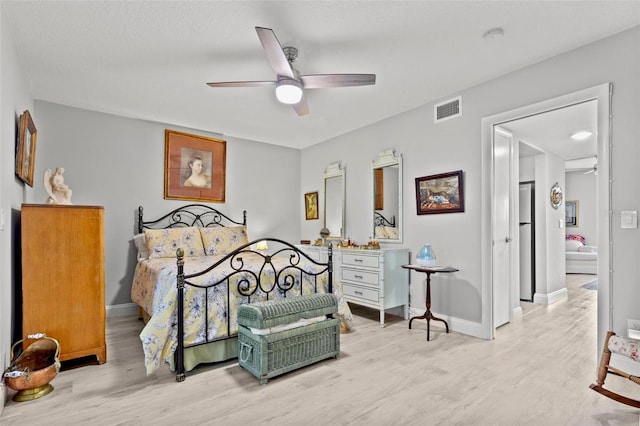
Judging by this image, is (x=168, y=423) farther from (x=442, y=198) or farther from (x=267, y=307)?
(x=442, y=198)

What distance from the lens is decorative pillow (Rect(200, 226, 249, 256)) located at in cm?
455

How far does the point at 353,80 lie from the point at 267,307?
190 centimetres

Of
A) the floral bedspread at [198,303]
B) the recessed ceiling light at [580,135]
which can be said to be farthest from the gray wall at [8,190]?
the recessed ceiling light at [580,135]

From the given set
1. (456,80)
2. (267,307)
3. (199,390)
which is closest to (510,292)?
(456,80)

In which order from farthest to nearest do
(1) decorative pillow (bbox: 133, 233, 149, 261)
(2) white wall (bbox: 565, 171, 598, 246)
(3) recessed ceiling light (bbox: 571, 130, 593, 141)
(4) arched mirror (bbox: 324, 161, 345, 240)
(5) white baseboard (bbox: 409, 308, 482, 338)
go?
(2) white wall (bbox: 565, 171, 598, 246), (4) arched mirror (bbox: 324, 161, 345, 240), (3) recessed ceiling light (bbox: 571, 130, 593, 141), (1) decorative pillow (bbox: 133, 233, 149, 261), (5) white baseboard (bbox: 409, 308, 482, 338)

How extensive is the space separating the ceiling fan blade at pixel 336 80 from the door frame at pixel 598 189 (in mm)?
1588

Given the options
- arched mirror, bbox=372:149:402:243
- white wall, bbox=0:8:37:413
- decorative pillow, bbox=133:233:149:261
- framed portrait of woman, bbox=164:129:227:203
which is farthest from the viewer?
framed portrait of woman, bbox=164:129:227:203

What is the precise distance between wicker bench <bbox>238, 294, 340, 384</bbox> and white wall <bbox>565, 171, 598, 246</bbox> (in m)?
9.49

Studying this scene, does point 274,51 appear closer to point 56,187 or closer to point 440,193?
point 56,187

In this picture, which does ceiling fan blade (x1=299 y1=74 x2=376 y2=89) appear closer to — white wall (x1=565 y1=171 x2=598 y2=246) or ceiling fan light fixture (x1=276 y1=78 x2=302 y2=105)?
ceiling fan light fixture (x1=276 y1=78 x2=302 y2=105)

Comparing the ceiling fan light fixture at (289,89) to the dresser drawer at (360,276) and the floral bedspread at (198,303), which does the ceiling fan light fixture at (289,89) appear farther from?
the dresser drawer at (360,276)

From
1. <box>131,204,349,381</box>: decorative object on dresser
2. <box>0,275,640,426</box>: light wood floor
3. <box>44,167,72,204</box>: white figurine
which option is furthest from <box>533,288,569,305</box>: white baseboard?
<box>44,167,72,204</box>: white figurine

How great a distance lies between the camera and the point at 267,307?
8.34ft

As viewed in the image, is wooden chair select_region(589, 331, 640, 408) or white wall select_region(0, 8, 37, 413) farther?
white wall select_region(0, 8, 37, 413)
